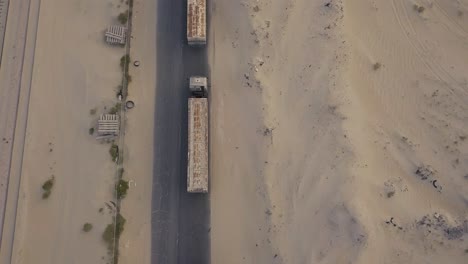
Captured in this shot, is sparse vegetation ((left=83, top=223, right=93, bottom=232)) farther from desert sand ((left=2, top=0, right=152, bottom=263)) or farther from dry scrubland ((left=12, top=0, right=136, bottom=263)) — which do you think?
desert sand ((left=2, top=0, right=152, bottom=263))

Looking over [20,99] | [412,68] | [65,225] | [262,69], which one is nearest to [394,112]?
[412,68]

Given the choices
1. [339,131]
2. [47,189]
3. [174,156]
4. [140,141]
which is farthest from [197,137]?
[47,189]

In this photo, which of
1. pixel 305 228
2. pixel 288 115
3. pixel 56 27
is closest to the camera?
pixel 305 228

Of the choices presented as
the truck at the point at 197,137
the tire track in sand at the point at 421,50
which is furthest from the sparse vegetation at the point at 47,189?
the tire track in sand at the point at 421,50

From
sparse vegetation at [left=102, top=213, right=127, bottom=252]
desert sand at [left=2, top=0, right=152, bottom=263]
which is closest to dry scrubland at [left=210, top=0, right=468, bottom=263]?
sparse vegetation at [left=102, top=213, right=127, bottom=252]

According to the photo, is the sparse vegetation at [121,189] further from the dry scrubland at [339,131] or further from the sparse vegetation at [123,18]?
the sparse vegetation at [123,18]

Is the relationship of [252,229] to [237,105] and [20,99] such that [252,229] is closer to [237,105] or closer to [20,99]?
[237,105]

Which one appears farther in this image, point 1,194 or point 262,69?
point 262,69
